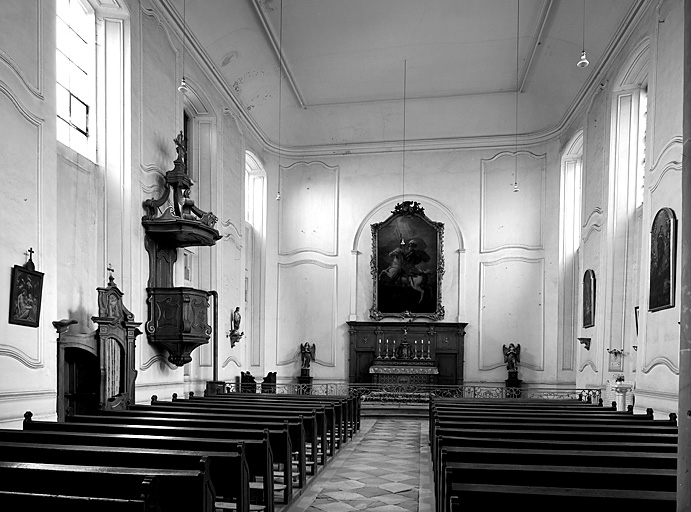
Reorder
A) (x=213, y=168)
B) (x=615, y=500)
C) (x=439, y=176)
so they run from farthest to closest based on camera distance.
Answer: (x=439, y=176)
(x=213, y=168)
(x=615, y=500)

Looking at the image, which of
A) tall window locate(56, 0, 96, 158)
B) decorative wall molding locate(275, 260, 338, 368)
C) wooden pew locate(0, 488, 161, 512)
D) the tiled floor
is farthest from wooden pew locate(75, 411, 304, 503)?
decorative wall molding locate(275, 260, 338, 368)

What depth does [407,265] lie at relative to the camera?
52.2 ft

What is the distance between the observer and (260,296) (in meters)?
15.9

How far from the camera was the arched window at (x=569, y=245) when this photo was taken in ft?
48.7

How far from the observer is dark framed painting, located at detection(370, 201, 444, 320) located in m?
15.8

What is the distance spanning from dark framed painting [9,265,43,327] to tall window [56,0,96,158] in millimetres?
2527

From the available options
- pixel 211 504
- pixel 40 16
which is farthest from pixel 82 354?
pixel 211 504

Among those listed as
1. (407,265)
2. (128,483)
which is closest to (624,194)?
(407,265)

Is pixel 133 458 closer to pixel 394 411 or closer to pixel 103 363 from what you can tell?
pixel 103 363

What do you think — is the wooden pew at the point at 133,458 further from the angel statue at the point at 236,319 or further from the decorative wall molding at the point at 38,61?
the angel statue at the point at 236,319

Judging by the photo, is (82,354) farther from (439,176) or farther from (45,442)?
(439,176)

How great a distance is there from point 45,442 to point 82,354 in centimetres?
363

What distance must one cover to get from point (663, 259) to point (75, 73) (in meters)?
8.69

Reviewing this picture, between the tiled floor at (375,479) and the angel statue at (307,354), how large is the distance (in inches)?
257
